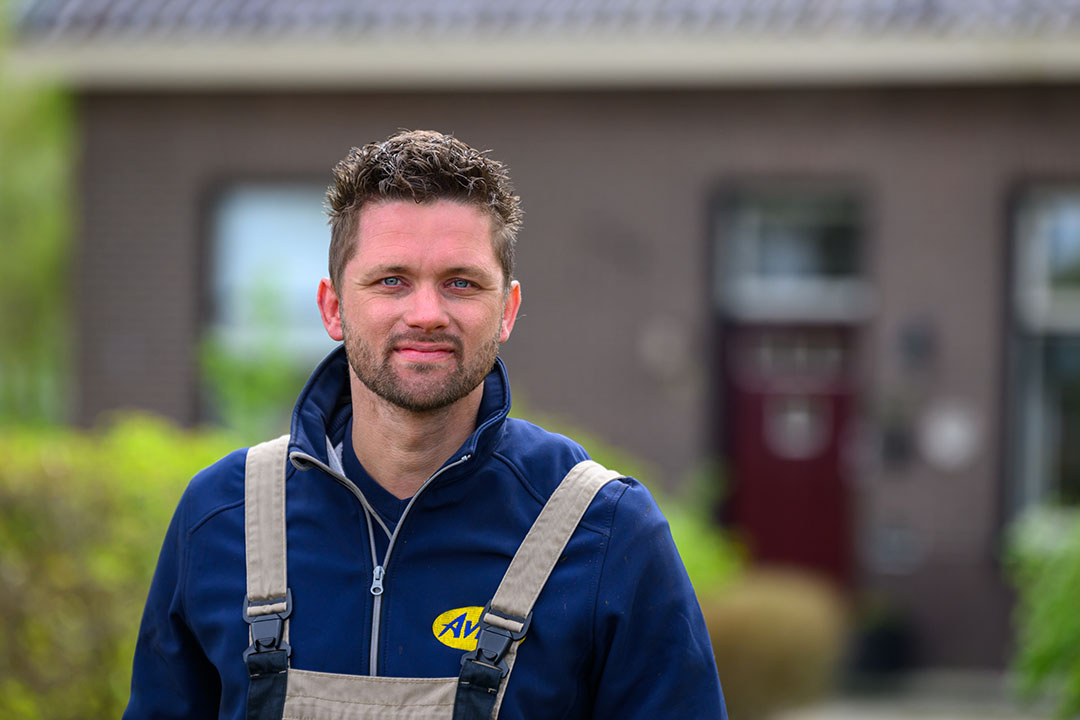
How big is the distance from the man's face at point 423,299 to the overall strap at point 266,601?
0.90 feet

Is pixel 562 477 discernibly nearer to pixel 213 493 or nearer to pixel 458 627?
pixel 458 627

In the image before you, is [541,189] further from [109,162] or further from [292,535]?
[292,535]

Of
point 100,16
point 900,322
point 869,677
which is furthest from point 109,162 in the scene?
point 869,677

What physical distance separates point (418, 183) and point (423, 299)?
19cm

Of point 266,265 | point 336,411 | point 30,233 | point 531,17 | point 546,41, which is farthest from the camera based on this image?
point 30,233

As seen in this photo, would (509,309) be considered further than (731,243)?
No

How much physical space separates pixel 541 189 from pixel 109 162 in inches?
129

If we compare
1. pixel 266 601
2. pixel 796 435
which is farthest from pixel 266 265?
pixel 266 601

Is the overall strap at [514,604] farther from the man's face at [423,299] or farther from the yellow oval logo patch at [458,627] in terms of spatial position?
the man's face at [423,299]

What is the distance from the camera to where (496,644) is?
7.55 feet

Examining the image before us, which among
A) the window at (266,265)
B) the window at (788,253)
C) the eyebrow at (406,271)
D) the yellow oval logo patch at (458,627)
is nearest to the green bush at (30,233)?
the window at (266,265)

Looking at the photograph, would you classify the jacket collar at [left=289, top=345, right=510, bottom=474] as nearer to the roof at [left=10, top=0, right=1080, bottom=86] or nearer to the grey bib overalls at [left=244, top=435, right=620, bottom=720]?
the grey bib overalls at [left=244, top=435, right=620, bottom=720]

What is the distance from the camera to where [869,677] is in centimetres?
939

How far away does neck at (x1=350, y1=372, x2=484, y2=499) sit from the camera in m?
2.49
